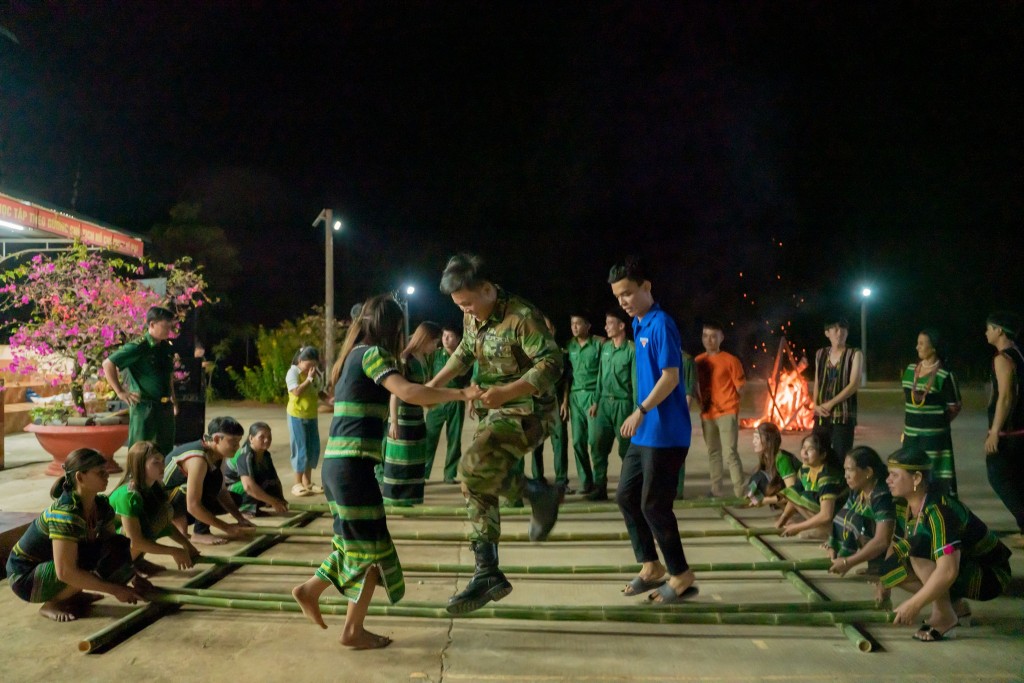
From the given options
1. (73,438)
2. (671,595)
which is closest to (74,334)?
(73,438)

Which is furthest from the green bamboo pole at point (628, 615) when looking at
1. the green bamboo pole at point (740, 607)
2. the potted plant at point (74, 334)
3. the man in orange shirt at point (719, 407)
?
the potted plant at point (74, 334)

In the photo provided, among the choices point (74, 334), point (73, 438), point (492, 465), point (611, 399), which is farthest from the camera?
point (74, 334)

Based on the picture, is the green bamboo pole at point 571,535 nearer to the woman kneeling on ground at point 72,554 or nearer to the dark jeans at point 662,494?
the dark jeans at point 662,494

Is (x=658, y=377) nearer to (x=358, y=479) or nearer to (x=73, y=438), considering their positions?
(x=358, y=479)

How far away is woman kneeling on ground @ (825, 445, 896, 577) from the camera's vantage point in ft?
14.4

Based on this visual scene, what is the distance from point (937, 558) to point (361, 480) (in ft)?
9.20

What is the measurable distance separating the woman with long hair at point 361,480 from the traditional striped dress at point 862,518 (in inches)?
103

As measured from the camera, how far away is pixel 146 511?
4617 mm

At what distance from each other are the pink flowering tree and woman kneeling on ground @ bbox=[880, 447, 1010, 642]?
893 centimetres

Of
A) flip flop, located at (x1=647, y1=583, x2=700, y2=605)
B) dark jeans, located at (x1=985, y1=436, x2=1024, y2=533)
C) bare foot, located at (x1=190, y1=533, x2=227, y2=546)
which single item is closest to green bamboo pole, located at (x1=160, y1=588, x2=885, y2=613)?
flip flop, located at (x1=647, y1=583, x2=700, y2=605)

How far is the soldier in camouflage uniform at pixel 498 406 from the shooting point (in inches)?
147

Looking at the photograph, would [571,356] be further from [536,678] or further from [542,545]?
[536,678]

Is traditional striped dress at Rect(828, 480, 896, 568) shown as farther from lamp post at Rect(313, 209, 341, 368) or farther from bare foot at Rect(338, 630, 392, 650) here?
lamp post at Rect(313, 209, 341, 368)

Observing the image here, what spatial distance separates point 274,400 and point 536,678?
20495mm
